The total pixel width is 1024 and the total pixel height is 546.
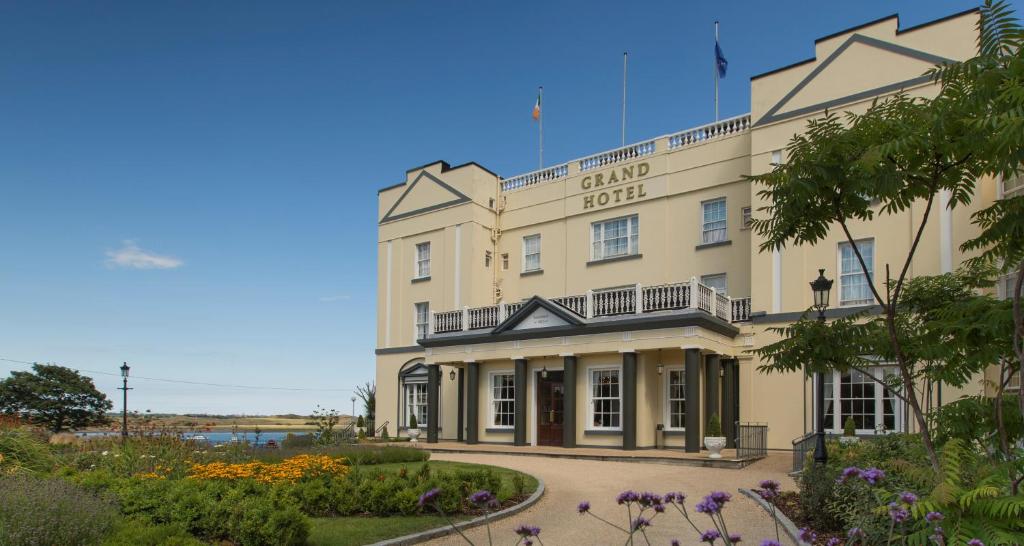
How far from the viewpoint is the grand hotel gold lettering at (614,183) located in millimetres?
25672

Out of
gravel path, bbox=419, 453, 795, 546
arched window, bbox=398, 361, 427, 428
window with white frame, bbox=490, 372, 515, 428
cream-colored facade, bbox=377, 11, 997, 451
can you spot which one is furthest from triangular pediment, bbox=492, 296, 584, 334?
arched window, bbox=398, 361, 427, 428

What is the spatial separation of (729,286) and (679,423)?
461 centimetres

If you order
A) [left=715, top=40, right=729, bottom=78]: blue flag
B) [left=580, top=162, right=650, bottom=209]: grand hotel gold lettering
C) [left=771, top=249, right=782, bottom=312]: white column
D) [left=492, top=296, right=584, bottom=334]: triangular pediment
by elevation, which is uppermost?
[left=715, top=40, right=729, bottom=78]: blue flag

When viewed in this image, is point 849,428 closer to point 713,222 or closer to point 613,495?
point 613,495

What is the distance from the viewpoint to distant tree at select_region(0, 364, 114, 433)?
36.8 meters

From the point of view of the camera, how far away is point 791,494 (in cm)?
1172

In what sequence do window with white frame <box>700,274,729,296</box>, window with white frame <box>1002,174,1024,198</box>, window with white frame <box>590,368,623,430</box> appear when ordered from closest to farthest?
window with white frame <box>1002,174,1024,198</box> < window with white frame <box>590,368,623,430</box> < window with white frame <box>700,274,729,296</box>

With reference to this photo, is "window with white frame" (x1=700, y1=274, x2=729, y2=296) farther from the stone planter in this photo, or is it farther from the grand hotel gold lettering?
the stone planter

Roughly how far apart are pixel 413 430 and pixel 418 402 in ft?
9.99

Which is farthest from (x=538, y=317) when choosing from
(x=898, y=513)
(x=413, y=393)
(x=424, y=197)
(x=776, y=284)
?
(x=898, y=513)

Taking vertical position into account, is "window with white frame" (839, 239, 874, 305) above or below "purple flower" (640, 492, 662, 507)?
above

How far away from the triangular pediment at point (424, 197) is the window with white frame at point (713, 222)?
30.9 ft

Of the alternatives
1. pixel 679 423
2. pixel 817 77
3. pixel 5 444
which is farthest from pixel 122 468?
pixel 817 77

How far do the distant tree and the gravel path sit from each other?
2603 centimetres
